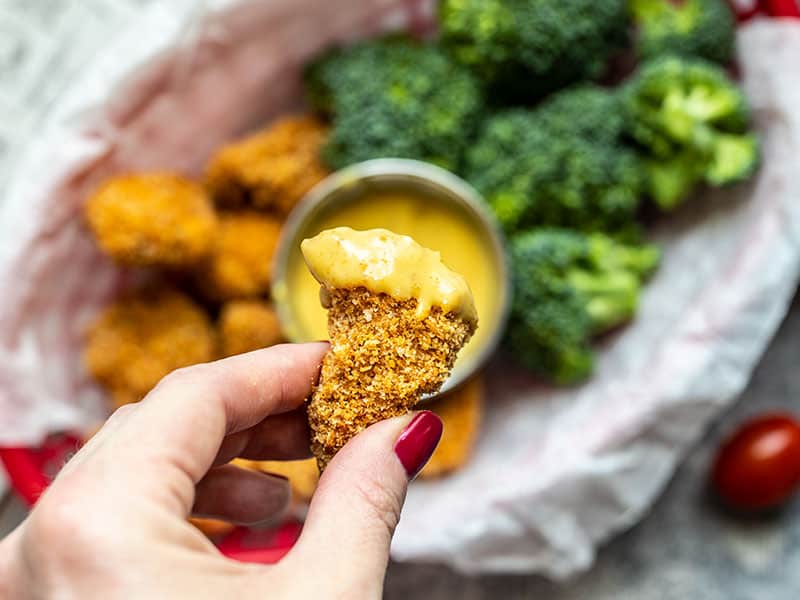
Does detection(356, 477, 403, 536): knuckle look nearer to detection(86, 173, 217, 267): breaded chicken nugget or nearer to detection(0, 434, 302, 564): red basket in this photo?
detection(0, 434, 302, 564): red basket

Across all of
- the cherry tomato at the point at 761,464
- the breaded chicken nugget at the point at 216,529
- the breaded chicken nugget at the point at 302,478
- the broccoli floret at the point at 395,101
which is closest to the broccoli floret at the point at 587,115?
the broccoli floret at the point at 395,101

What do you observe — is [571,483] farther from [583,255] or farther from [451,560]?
[583,255]

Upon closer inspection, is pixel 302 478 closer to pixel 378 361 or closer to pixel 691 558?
pixel 378 361

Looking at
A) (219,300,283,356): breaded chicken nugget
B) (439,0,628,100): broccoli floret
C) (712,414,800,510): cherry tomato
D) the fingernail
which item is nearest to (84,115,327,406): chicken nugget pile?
(219,300,283,356): breaded chicken nugget

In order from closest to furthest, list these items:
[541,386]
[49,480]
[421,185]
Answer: [49,480] < [421,185] < [541,386]

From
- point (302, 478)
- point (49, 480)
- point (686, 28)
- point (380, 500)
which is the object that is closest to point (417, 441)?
point (380, 500)

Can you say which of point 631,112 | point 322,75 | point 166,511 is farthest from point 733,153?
point 166,511
